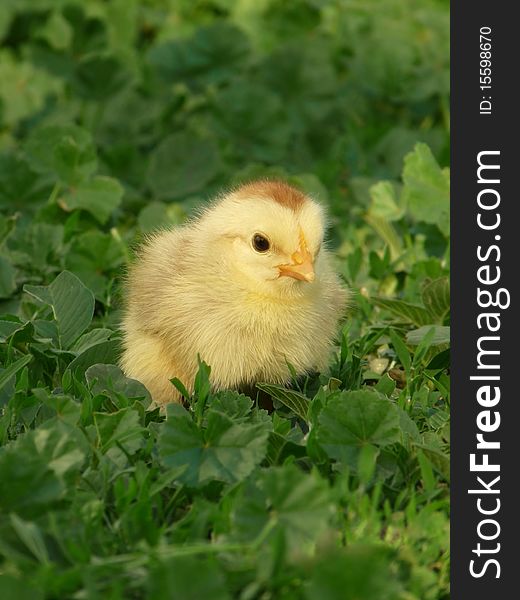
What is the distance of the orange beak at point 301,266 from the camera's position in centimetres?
292

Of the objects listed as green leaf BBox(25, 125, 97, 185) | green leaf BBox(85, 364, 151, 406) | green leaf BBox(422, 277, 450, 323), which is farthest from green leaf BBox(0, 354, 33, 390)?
green leaf BBox(25, 125, 97, 185)

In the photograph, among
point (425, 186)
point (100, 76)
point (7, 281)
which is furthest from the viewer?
point (100, 76)

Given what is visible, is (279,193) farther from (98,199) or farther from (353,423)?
(98,199)

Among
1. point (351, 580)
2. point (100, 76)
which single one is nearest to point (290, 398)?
point (351, 580)

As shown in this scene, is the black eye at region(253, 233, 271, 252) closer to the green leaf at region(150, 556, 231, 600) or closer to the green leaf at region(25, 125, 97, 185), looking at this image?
the green leaf at region(150, 556, 231, 600)

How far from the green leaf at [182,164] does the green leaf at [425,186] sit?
3.24 ft

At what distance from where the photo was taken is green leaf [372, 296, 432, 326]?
11.7 ft

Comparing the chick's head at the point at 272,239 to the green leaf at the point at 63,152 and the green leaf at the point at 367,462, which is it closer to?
the green leaf at the point at 367,462

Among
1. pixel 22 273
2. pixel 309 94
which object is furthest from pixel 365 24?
pixel 22 273

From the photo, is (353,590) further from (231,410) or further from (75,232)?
(75,232)

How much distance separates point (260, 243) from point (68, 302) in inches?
27.4

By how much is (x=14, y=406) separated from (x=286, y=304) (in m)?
0.75

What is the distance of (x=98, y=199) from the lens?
167 inches

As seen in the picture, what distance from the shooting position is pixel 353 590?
2.05 meters
